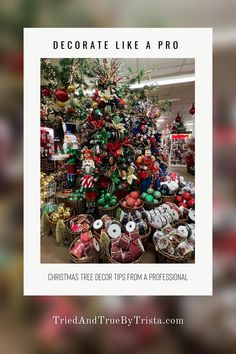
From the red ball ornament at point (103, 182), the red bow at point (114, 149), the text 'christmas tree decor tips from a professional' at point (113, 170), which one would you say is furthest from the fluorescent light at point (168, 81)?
the red ball ornament at point (103, 182)

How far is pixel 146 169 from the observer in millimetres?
975

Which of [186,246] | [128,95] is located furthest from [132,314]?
[128,95]

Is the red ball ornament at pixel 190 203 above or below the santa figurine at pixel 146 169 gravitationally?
below

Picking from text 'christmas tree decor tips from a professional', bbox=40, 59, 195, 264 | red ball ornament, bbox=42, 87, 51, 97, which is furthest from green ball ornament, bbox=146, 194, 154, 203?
red ball ornament, bbox=42, 87, 51, 97

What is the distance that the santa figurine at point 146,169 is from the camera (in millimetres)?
960

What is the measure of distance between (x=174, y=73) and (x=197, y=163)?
345mm

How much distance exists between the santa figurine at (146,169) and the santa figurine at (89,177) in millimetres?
187

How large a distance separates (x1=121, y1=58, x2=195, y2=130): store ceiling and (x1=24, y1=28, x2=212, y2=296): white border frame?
20 mm

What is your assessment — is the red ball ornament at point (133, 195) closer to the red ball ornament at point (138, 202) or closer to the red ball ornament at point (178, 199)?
the red ball ornament at point (138, 202)

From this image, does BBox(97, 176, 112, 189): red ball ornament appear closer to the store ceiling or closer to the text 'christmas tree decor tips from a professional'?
the text 'christmas tree decor tips from a professional'

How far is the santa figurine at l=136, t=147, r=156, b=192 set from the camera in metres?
0.96

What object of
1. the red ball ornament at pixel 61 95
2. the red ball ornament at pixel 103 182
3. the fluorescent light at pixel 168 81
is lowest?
the red ball ornament at pixel 103 182
